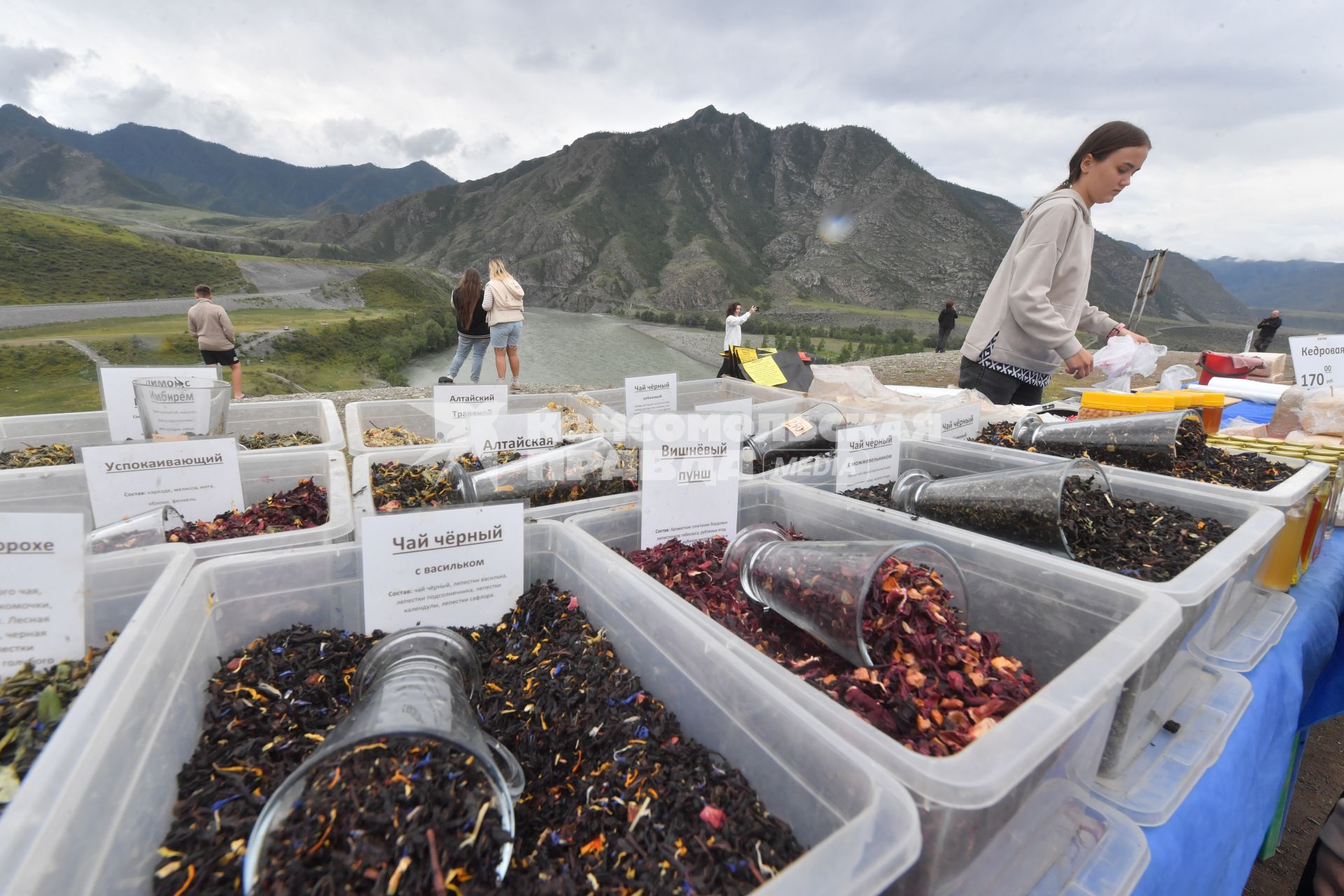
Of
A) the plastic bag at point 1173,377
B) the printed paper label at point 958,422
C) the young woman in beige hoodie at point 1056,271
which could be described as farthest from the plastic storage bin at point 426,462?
the plastic bag at point 1173,377

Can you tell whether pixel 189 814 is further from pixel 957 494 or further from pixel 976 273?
pixel 976 273

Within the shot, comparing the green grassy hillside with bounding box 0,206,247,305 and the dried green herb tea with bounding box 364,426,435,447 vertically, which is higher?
the green grassy hillside with bounding box 0,206,247,305

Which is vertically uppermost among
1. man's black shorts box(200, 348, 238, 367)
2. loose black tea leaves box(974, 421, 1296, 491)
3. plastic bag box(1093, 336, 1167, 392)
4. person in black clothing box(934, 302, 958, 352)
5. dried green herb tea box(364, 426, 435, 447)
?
person in black clothing box(934, 302, 958, 352)

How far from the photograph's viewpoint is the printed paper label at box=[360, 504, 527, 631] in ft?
3.22

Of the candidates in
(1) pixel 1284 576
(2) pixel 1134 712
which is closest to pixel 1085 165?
(1) pixel 1284 576

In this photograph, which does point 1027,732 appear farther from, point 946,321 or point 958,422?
point 946,321

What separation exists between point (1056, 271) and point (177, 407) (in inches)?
126

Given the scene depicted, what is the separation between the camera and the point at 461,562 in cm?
105

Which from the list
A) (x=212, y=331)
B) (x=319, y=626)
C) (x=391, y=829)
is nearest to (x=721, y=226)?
(x=212, y=331)

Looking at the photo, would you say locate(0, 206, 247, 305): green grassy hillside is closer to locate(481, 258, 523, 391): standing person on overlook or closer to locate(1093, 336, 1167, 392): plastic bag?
locate(481, 258, 523, 391): standing person on overlook

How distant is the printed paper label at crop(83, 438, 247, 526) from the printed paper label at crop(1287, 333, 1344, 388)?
4.01 metres

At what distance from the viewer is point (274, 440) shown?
2.23 metres

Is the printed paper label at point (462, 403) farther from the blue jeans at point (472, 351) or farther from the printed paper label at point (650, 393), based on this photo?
the blue jeans at point (472, 351)

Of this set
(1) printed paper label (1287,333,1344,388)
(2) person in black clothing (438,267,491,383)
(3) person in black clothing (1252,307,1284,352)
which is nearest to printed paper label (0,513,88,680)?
(1) printed paper label (1287,333,1344,388)
